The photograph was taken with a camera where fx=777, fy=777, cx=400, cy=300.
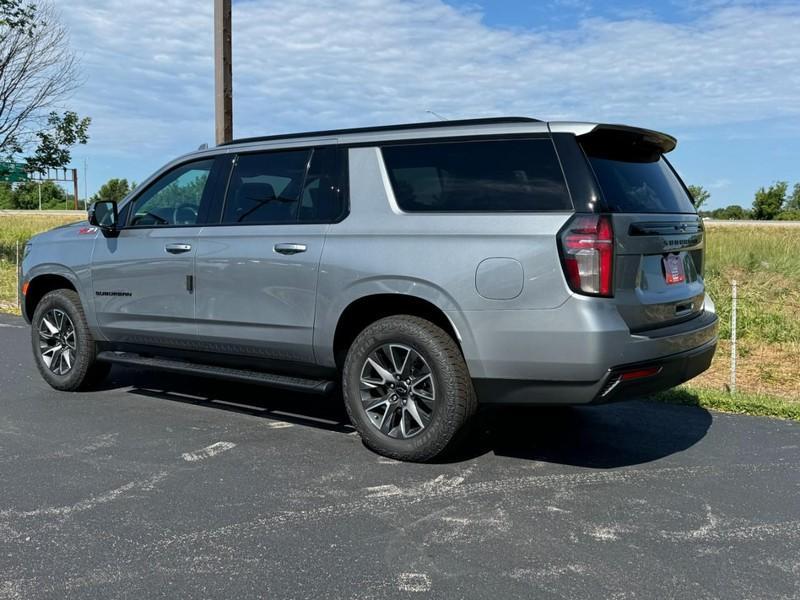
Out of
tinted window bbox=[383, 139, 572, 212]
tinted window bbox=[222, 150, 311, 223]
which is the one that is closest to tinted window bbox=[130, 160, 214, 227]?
tinted window bbox=[222, 150, 311, 223]

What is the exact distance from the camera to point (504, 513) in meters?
3.86

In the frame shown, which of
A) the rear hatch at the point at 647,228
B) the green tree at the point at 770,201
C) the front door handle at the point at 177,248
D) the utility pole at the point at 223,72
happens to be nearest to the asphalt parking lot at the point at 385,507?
the rear hatch at the point at 647,228

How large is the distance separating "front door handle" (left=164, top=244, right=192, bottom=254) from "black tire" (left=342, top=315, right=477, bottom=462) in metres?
1.56

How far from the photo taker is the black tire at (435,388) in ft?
14.5

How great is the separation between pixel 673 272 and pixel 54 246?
4933 mm

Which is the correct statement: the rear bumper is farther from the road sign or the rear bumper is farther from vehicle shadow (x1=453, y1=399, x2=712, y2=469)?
the road sign

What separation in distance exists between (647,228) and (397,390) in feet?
5.64

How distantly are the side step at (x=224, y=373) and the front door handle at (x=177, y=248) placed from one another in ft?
2.74

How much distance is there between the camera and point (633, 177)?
449cm

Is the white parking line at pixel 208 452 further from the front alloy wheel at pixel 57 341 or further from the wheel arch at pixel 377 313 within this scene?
the front alloy wheel at pixel 57 341

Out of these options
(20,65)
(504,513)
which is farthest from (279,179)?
(20,65)

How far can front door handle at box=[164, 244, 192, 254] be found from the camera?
5.58 m

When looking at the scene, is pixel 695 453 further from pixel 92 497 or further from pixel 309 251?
pixel 92 497

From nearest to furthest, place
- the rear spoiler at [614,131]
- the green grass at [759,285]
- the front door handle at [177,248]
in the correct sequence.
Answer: the rear spoiler at [614,131], the front door handle at [177,248], the green grass at [759,285]
